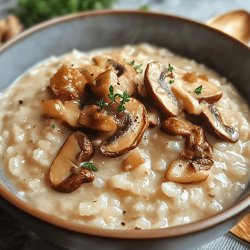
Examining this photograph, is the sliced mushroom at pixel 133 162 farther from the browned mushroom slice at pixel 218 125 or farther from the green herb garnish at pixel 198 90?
the green herb garnish at pixel 198 90

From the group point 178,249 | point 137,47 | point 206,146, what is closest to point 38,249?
point 178,249

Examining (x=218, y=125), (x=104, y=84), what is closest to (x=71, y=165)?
(x=104, y=84)

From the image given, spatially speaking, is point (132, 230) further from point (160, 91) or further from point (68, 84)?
point (68, 84)

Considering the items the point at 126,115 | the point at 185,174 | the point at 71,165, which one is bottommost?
the point at 71,165

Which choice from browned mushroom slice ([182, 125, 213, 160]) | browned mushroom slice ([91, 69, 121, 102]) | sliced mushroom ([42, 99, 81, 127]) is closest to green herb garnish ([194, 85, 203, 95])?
browned mushroom slice ([182, 125, 213, 160])

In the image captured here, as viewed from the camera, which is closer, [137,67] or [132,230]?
[132,230]

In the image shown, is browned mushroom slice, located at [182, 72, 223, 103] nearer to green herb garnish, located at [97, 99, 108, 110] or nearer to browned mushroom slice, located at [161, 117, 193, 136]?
browned mushroom slice, located at [161, 117, 193, 136]
